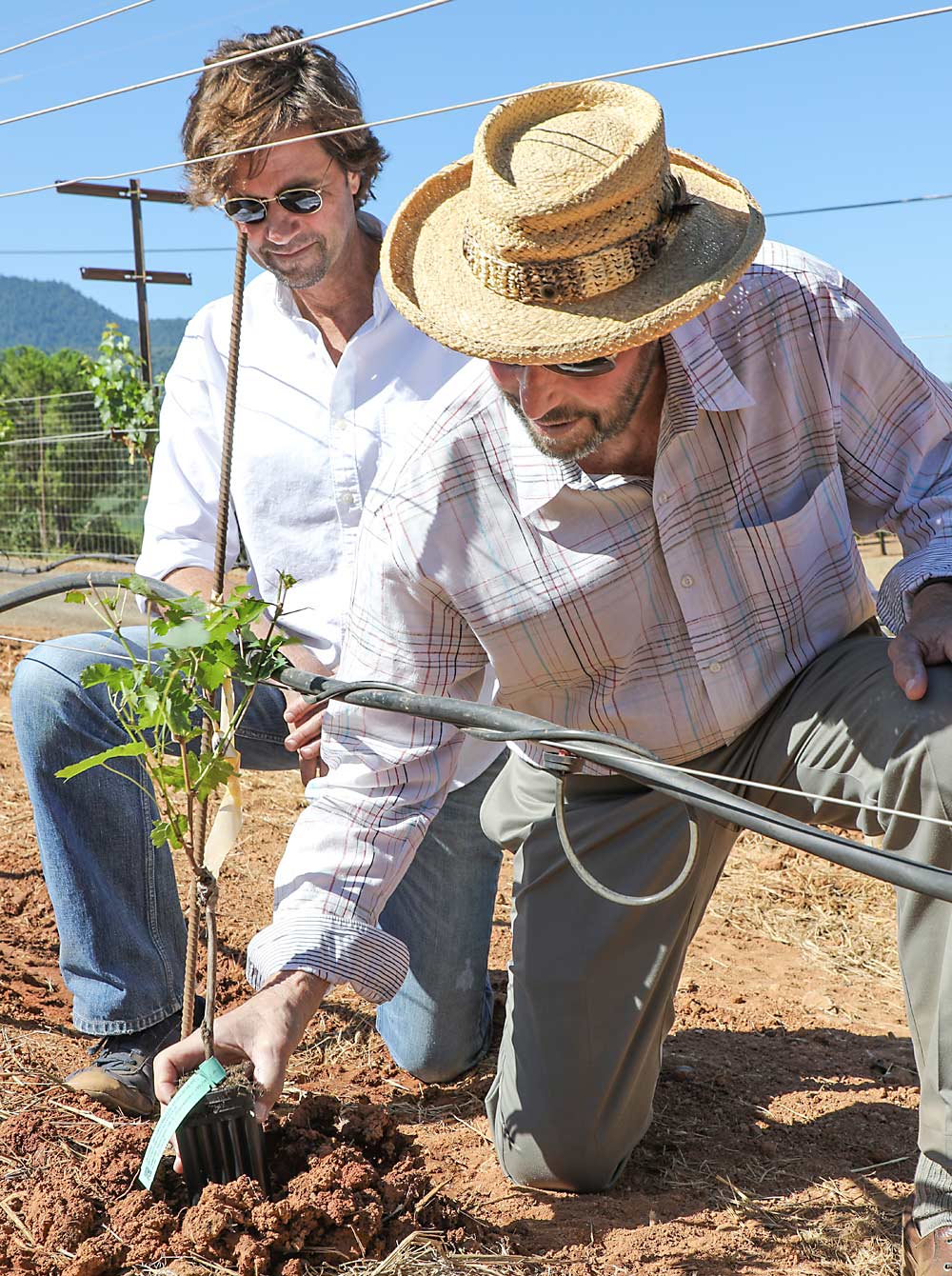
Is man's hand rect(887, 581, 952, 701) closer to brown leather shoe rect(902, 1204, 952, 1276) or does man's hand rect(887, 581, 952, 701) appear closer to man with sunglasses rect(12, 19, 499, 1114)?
brown leather shoe rect(902, 1204, 952, 1276)

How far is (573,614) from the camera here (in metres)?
1.94

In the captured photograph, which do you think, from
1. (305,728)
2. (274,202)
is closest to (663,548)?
(305,728)

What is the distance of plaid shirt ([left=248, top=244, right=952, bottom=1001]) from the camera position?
→ 1862 millimetres

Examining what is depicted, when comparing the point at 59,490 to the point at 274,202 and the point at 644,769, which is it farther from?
the point at 644,769

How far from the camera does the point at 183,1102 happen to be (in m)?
1.46

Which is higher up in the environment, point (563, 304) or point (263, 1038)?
point (563, 304)

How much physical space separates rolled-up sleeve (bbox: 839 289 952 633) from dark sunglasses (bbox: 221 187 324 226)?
1.19 meters

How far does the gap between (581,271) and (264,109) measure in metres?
1.33

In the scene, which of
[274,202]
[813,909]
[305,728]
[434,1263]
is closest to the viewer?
[434,1263]

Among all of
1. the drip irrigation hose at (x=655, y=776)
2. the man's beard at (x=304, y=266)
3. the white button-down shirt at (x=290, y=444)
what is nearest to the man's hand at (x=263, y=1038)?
the drip irrigation hose at (x=655, y=776)

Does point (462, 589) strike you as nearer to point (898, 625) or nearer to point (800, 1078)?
point (898, 625)

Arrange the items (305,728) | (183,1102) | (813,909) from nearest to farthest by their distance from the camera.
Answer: (183,1102) < (305,728) < (813,909)

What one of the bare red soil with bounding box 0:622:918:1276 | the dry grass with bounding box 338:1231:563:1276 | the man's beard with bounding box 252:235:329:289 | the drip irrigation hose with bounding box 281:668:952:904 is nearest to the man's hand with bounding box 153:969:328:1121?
the bare red soil with bounding box 0:622:918:1276

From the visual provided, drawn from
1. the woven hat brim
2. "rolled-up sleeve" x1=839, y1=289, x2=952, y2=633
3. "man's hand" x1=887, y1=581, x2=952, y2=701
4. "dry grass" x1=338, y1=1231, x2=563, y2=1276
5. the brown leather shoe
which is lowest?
the brown leather shoe
